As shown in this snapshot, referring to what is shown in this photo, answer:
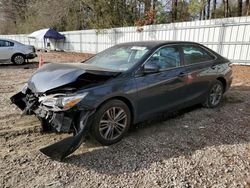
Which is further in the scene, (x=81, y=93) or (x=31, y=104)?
(x=31, y=104)

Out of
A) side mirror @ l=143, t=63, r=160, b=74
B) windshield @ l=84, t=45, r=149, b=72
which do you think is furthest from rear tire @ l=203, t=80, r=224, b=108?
windshield @ l=84, t=45, r=149, b=72

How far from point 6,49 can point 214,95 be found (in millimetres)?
11524

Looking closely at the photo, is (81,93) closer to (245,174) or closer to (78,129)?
(78,129)

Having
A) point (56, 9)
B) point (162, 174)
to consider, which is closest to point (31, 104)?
point (162, 174)

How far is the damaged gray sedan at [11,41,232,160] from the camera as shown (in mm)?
3199

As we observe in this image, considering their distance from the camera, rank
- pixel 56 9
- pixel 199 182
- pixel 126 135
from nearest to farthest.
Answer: pixel 199 182 < pixel 126 135 < pixel 56 9

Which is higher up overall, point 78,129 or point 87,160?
point 78,129

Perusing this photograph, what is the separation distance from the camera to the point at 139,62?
3824 millimetres

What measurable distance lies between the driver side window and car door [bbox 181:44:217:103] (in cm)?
21

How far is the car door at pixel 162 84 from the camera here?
380cm

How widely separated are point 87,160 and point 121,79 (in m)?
1.27

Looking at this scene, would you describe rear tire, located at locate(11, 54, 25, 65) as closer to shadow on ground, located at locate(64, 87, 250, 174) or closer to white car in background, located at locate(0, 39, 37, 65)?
white car in background, located at locate(0, 39, 37, 65)

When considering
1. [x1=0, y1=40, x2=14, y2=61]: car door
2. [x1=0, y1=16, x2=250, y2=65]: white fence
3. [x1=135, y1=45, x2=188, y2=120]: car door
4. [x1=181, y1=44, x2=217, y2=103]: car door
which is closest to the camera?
[x1=135, y1=45, x2=188, y2=120]: car door

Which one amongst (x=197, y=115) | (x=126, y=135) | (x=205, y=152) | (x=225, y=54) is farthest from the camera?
(x=225, y=54)
